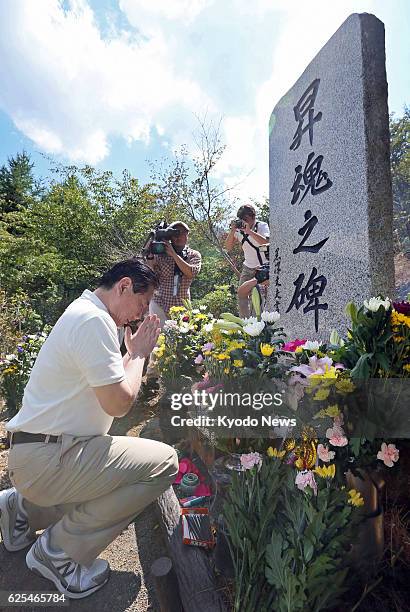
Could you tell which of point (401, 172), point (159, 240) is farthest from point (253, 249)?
point (401, 172)

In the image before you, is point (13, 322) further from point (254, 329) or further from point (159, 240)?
point (254, 329)

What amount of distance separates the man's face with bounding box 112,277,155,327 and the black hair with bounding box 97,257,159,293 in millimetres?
23

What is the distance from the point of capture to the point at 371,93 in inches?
81.3

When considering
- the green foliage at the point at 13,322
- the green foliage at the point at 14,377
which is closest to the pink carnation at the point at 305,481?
the green foliage at the point at 14,377

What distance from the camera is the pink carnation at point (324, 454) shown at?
114 centimetres

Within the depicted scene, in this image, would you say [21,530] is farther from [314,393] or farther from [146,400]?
[146,400]

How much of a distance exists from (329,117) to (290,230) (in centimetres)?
82

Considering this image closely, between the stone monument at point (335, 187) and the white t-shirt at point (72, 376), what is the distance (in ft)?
4.69

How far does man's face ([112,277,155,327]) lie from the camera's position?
1.68 metres

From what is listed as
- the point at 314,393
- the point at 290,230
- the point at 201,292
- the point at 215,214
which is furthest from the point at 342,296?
the point at 201,292

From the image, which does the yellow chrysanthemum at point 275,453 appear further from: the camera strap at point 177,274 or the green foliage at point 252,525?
the camera strap at point 177,274

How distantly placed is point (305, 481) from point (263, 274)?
8.96ft

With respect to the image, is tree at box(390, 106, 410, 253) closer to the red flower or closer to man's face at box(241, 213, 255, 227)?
man's face at box(241, 213, 255, 227)

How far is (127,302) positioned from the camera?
1.69m
